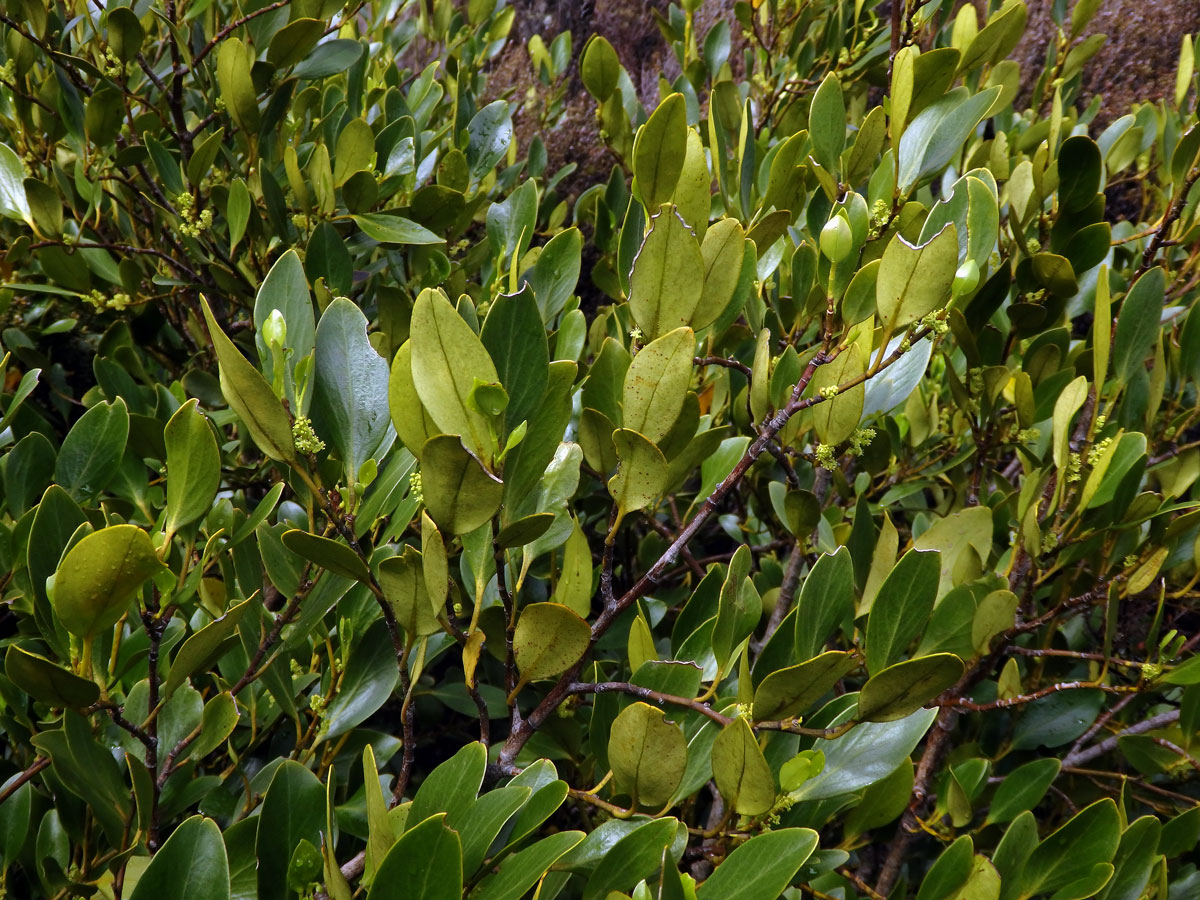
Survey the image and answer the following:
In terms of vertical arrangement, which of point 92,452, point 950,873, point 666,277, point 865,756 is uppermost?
point 666,277

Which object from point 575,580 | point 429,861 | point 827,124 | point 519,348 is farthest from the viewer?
point 827,124

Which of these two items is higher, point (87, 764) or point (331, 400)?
point (331, 400)

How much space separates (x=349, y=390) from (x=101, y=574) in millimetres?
214

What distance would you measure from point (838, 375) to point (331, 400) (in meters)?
0.43

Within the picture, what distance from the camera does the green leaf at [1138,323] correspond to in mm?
1009

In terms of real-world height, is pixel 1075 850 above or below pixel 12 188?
below

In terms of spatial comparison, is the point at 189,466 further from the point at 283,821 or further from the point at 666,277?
the point at 666,277

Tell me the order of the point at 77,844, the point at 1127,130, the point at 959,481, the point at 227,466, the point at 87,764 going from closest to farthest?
the point at 87,764
the point at 77,844
the point at 227,466
the point at 959,481
the point at 1127,130

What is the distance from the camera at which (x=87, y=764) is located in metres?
0.71

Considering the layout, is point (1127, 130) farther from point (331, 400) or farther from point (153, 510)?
point (153, 510)

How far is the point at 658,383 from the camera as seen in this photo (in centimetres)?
62

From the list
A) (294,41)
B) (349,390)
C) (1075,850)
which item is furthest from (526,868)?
(294,41)

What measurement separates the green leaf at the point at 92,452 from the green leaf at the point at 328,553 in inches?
15.2

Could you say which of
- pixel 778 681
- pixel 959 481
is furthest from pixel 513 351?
pixel 959 481
